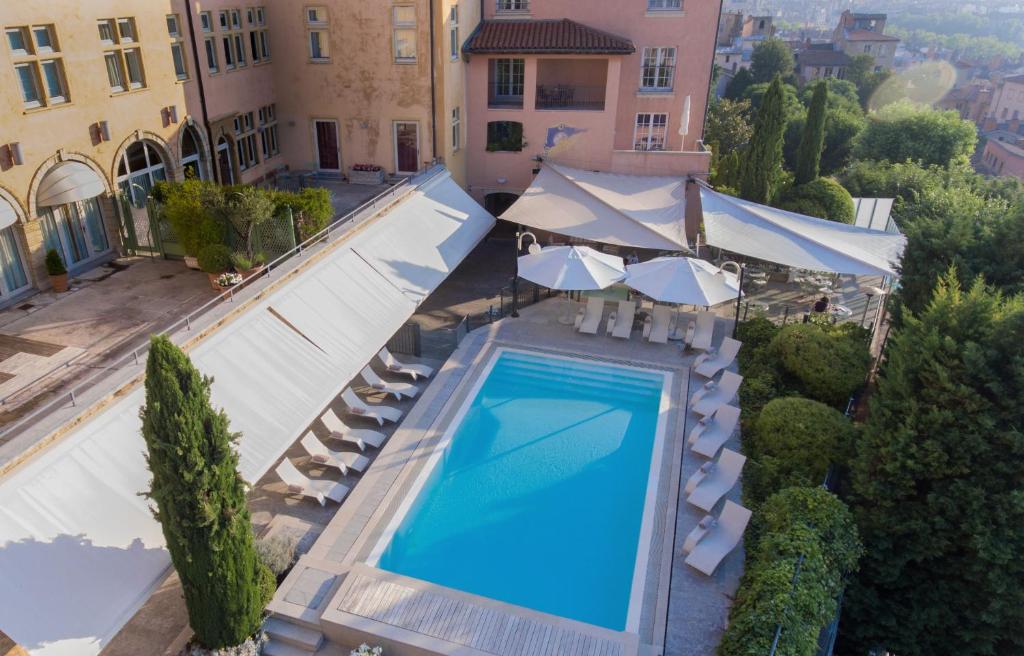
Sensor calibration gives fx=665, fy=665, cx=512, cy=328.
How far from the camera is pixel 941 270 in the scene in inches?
644

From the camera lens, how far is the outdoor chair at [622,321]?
21.7m

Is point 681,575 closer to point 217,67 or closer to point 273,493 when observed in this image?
point 273,493

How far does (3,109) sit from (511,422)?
46.7 ft

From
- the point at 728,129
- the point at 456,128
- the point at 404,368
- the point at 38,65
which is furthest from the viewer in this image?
the point at 728,129

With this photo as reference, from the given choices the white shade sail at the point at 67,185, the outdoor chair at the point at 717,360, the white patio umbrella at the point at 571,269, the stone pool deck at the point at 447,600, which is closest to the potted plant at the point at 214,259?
the white shade sail at the point at 67,185

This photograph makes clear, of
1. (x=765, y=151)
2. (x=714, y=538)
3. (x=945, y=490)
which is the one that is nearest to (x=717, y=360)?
(x=714, y=538)

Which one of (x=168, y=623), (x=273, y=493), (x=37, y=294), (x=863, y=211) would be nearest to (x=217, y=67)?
(x=37, y=294)

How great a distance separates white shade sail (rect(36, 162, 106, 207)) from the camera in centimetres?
1677

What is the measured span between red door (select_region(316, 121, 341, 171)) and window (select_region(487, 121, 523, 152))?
6.93 m

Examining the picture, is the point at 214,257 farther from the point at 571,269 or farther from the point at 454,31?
the point at 454,31

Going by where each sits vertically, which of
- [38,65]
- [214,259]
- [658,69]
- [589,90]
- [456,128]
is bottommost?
[214,259]

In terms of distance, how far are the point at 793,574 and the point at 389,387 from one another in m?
11.3

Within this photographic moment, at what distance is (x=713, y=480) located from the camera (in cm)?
1488

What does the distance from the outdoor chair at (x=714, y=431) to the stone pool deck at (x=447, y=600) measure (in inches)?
13.7
